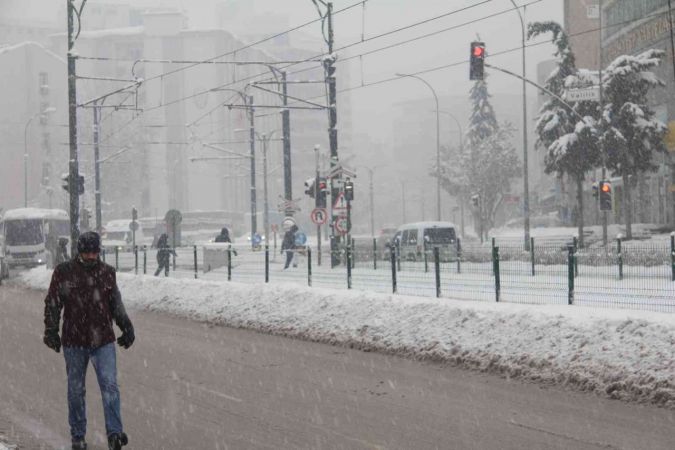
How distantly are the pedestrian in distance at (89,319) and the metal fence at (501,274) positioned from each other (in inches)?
345

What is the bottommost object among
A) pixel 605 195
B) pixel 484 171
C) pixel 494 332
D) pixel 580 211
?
pixel 494 332

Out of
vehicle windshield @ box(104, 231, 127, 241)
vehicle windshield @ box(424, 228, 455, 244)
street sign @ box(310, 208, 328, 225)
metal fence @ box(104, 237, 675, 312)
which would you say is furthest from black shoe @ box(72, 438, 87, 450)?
vehicle windshield @ box(104, 231, 127, 241)

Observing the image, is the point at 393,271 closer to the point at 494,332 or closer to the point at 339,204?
the point at 494,332

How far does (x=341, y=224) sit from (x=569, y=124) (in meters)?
22.3

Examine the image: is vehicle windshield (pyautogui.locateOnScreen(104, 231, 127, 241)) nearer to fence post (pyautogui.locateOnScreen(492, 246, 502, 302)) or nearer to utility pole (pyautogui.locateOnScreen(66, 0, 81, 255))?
utility pole (pyautogui.locateOnScreen(66, 0, 81, 255))

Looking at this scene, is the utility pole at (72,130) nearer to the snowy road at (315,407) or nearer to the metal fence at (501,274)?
the metal fence at (501,274)

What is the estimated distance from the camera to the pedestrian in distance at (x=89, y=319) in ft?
24.3

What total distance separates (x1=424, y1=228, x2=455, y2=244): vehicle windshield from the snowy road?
23864 millimetres

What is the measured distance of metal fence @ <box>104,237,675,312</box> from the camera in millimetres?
15062

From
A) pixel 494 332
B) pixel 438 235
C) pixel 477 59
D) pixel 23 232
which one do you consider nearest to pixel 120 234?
pixel 23 232

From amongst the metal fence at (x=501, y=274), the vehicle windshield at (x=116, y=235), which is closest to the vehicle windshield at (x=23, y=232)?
the vehicle windshield at (x=116, y=235)

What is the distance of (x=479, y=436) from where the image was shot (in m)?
8.31

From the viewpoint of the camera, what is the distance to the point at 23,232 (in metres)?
46.8

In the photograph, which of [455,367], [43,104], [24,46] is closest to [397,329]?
[455,367]
